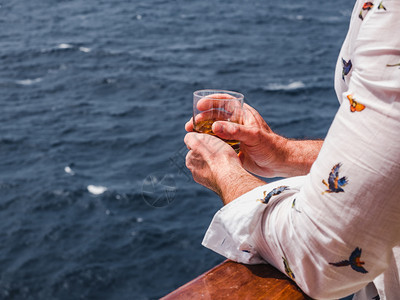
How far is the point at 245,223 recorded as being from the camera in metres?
1.28

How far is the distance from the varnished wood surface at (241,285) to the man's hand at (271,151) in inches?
23.3

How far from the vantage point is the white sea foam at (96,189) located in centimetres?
1376

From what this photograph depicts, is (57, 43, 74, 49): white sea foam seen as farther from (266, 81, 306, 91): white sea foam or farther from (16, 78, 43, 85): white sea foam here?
(266, 81, 306, 91): white sea foam

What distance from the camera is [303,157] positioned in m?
1.96

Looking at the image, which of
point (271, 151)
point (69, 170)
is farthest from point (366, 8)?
point (69, 170)

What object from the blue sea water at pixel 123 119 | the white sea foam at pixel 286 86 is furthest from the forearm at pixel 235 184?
the white sea foam at pixel 286 86

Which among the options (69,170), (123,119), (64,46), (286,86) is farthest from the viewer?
(64,46)

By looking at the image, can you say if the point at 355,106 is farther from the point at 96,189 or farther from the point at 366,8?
the point at 96,189

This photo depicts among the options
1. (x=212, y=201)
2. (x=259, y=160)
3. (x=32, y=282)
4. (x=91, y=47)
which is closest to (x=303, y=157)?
(x=259, y=160)

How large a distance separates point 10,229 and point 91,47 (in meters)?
16.0

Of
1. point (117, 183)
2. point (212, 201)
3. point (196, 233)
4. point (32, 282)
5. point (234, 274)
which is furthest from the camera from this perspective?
point (117, 183)

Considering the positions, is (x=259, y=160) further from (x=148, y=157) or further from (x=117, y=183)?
(x=148, y=157)

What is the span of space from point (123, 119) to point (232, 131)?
16.9 m

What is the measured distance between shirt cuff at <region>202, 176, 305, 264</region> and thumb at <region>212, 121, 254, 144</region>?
0.36 m
